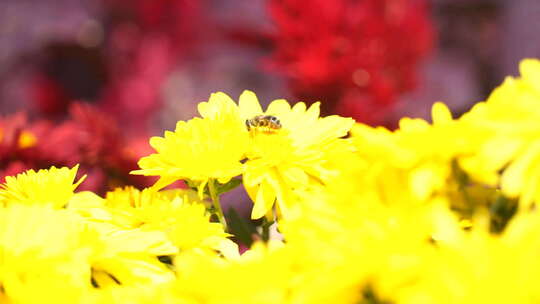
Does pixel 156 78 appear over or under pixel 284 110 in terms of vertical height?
over

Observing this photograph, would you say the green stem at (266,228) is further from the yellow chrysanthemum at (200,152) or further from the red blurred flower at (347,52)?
the red blurred flower at (347,52)

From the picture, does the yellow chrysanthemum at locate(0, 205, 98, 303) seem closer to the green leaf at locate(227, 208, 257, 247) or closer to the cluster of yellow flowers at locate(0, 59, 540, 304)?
the cluster of yellow flowers at locate(0, 59, 540, 304)

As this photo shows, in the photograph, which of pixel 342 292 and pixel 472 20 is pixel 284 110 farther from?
pixel 472 20

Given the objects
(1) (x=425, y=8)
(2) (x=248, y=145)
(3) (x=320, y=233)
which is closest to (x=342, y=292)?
(3) (x=320, y=233)

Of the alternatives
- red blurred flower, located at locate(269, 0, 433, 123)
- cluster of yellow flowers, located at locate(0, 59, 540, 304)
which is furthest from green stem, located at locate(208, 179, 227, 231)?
red blurred flower, located at locate(269, 0, 433, 123)

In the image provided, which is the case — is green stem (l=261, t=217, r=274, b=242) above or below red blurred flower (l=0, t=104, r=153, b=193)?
below

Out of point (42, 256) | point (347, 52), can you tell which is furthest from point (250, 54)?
point (42, 256)

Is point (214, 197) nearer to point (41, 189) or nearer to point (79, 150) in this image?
point (41, 189)
